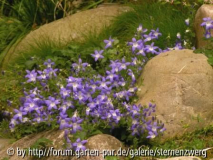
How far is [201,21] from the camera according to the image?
5.33 meters

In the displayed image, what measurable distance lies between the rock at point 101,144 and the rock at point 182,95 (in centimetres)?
53

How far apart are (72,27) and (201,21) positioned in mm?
2025

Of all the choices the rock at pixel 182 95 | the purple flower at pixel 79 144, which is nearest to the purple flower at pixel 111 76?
the rock at pixel 182 95

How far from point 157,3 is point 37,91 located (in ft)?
8.16

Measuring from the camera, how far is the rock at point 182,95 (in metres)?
4.37

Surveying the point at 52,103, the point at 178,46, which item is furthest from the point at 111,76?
the point at 178,46

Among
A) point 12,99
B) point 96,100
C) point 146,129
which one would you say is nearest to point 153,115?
point 146,129

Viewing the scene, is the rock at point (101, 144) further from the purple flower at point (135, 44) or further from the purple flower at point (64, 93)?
the purple flower at point (135, 44)

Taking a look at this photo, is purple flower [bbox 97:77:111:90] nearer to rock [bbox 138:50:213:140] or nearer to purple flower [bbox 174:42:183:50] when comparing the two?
rock [bbox 138:50:213:140]

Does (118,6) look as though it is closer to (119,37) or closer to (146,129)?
(119,37)

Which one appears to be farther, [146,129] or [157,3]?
[157,3]

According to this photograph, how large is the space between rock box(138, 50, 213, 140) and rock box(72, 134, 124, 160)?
53cm

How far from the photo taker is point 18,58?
6.25 meters

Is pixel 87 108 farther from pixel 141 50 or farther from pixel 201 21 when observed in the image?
pixel 201 21
